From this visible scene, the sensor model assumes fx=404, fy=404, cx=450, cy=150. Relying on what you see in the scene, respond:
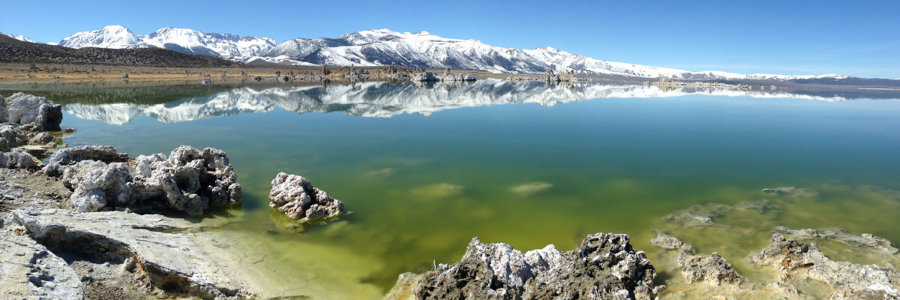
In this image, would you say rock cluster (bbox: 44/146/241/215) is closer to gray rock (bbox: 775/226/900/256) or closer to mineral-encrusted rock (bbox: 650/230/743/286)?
mineral-encrusted rock (bbox: 650/230/743/286)

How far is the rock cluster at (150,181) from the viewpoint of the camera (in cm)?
1107

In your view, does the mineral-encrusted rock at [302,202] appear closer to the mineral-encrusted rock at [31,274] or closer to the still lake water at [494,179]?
the still lake water at [494,179]

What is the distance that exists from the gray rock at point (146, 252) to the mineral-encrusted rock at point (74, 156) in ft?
18.8

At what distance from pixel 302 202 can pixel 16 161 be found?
1044 centimetres

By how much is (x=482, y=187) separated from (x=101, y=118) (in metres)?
31.8

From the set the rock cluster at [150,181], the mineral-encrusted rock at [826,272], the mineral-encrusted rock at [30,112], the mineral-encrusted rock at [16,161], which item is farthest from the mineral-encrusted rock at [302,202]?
the mineral-encrusted rock at [30,112]

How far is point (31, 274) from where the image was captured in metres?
5.59

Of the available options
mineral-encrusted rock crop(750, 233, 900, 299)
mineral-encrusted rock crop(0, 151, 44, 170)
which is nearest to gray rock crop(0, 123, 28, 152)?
mineral-encrusted rock crop(0, 151, 44, 170)

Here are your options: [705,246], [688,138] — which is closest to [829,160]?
[688,138]

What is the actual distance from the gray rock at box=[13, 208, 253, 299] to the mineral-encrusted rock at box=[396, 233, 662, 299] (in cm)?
380

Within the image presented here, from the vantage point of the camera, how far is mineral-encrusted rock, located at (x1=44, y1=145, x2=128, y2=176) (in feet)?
44.1

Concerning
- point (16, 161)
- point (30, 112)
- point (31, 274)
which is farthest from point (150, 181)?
point (30, 112)

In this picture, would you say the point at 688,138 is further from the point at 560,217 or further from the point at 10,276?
the point at 10,276

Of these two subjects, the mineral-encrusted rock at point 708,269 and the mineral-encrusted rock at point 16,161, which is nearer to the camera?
the mineral-encrusted rock at point 708,269
